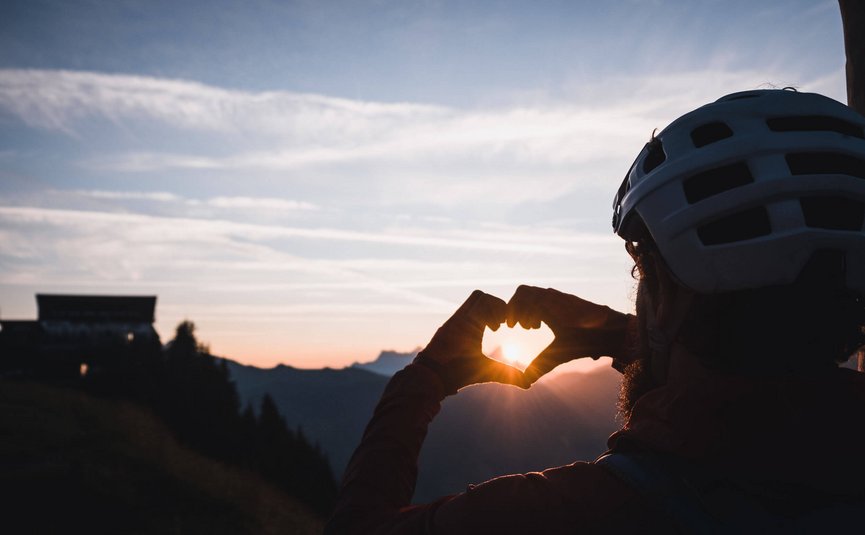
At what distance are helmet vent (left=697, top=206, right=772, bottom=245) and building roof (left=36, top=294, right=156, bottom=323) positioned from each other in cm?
7349

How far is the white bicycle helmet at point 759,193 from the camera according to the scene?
5.72 feet

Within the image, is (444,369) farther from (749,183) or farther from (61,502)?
(61,502)

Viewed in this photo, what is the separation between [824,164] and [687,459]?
45.8 inches

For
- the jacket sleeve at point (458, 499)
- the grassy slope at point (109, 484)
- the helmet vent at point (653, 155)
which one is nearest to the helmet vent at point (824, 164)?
the helmet vent at point (653, 155)

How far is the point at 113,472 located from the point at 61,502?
3.35 metres

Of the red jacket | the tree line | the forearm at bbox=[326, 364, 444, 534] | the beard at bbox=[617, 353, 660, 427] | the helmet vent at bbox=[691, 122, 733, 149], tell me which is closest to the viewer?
the red jacket

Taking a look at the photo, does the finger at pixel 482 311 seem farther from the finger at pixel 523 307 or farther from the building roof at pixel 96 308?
the building roof at pixel 96 308

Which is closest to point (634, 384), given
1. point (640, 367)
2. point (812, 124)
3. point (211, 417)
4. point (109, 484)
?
point (640, 367)

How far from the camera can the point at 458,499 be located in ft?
4.79

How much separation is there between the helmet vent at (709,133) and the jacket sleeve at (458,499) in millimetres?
1318

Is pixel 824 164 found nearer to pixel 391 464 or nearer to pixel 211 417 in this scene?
pixel 391 464

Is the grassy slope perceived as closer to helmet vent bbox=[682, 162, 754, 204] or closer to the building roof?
helmet vent bbox=[682, 162, 754, 204]

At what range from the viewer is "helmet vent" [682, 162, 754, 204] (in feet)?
6.17

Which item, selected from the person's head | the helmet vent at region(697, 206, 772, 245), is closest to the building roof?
the person's head
